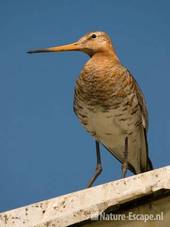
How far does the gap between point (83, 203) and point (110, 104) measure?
8.49 feet

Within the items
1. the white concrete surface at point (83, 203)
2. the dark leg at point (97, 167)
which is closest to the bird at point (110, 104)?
the dark leg at point (97, 167)

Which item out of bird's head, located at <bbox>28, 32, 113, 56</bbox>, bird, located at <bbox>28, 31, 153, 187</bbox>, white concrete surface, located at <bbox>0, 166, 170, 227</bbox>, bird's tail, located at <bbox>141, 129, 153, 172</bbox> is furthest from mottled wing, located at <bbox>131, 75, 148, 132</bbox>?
white concrete surface, located at <bbox>0, 166, 170, 227</bbox>

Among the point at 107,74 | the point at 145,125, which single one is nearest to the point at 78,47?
the point at 107,74

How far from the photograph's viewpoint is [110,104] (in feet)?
20.8

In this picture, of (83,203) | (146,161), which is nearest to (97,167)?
(146,161)

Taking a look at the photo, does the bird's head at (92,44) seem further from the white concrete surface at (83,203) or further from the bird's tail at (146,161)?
the white concrete surface at (83,203)

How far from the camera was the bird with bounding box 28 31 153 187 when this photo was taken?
6.38 metres

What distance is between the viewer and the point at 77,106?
21.4 feet

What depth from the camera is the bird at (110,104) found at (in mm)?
6379

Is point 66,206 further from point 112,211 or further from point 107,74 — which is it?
point 107,74

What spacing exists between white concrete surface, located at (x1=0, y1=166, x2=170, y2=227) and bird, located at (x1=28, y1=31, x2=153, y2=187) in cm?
245

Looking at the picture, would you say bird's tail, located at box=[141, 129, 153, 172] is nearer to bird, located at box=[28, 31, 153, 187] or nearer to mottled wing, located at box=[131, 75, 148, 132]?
bird, located at box=[28, 31, 153, 187]

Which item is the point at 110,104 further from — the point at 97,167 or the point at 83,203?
the point at 83,203

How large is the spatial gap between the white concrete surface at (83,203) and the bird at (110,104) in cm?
245
